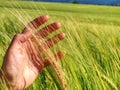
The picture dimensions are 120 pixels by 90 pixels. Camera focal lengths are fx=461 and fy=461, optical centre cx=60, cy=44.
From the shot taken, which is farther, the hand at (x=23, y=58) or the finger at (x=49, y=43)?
the hand at (x=23, y=58)

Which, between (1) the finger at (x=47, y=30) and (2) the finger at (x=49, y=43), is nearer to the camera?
(2) the finger at (x=49, y=43)

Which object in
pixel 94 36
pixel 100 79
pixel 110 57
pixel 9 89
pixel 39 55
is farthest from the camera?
pixel 94 36

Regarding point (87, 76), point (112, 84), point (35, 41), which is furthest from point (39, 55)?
point (112, 84)

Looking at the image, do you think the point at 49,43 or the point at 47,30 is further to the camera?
the point at 47,30

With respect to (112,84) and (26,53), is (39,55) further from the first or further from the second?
(112,84)

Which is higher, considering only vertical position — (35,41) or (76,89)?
(35,41)

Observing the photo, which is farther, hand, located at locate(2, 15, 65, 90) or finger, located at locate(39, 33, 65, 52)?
hand, located at locate(2, 15, 65, 90)

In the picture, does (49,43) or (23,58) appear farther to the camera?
(23,58)

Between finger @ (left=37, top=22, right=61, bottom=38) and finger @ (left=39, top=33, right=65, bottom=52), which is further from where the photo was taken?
finger @ (left=37, top=22, right=61, bottom=38)
